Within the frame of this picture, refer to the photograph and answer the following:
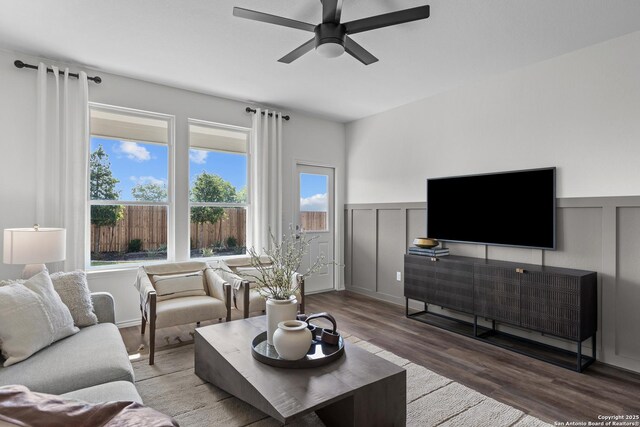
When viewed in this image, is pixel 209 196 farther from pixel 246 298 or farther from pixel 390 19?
pixel 390 19

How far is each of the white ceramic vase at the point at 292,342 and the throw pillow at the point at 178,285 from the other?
6.17ft

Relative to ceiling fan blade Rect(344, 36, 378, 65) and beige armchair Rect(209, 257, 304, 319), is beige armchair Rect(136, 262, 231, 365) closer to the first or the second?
beige armchair Rect(209, 257, 304, 319)

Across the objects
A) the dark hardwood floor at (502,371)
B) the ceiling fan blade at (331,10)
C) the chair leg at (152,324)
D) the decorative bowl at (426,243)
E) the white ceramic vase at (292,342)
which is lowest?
the dark hardwood floor at (502,371)

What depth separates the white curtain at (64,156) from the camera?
137 inches

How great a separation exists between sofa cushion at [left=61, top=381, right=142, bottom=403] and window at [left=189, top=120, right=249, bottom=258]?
2.80 m

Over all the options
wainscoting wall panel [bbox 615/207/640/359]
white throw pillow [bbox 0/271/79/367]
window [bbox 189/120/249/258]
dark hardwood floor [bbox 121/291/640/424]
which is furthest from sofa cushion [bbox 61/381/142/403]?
wainscoting wall panel [bbox 615/207/640/359]

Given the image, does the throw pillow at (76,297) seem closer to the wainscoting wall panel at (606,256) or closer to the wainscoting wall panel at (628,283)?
the wainscoting wall panel at (606,256)

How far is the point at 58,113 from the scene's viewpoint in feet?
11.7

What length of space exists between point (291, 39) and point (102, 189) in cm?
265

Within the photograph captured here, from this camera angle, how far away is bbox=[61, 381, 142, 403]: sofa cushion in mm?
1628

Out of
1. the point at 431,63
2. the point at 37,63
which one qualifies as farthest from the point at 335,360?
the point at 37,63

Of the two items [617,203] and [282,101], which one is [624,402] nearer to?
[617,203]

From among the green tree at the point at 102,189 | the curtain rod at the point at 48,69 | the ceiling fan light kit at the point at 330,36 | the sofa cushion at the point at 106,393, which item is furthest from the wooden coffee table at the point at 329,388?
the curtain rod at the point at 48,69

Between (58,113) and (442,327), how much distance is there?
15.3 ft
